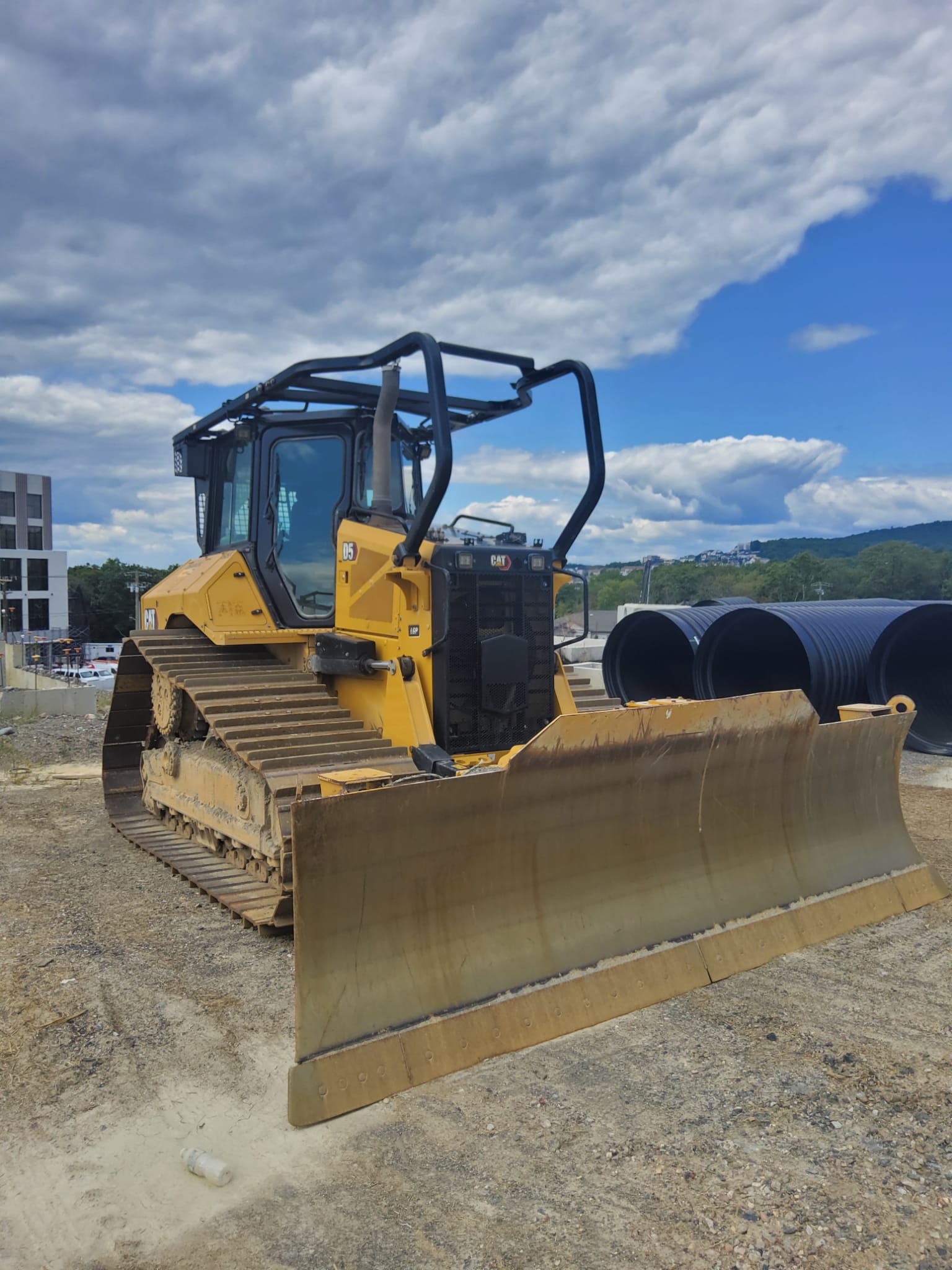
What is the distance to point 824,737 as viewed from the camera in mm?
5285

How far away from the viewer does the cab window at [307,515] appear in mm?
6488

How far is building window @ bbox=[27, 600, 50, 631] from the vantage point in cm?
5850

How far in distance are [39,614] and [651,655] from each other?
52.8 metres

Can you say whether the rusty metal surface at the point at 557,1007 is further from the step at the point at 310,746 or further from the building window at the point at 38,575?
the building window at the point at 38,575

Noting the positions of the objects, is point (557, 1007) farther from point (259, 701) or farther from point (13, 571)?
point (13, 571)

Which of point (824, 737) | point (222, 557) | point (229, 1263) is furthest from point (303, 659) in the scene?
point (229, 1263)

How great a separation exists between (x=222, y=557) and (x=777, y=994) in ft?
16.2

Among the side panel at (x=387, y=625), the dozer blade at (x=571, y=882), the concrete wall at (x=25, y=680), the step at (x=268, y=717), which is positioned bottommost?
the concrete wall at (x=25, y=680)

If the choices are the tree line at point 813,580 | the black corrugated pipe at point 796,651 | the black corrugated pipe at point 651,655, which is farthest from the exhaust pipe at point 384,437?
the tree line at point 813,580

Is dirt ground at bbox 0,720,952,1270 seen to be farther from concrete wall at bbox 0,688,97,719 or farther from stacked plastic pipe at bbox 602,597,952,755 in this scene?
concrete wall at bbox 0,688,97,719

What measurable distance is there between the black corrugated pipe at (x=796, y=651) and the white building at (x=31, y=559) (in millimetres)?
49321

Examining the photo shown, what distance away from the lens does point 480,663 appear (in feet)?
18.4

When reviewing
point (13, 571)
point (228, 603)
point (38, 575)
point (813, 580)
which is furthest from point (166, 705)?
point (38, 575)

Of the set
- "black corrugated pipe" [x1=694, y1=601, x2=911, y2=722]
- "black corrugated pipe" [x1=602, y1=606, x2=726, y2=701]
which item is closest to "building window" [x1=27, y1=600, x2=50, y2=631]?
"black corrugated pipe" [x1=602, y1=606, x2=726, y2=701]
